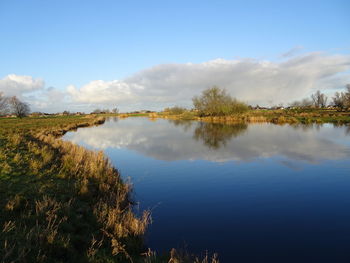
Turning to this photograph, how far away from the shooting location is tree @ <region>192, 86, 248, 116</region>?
230ft

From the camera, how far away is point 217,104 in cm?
7312

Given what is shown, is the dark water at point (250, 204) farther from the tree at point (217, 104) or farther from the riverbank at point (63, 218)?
the tree at point (217, 104)

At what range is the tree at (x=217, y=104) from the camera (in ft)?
230

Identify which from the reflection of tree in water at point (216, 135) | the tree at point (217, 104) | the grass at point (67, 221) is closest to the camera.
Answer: the grass at point (67, 221)

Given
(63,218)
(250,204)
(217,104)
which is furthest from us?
(217,104)

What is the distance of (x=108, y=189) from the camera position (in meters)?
10.9

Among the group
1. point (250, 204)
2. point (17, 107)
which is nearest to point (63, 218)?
point (250, 204)

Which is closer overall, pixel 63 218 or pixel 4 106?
pixel 63 218

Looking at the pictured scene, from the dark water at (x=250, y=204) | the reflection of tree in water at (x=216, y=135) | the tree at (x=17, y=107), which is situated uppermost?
the tree at (x=17, y=107)

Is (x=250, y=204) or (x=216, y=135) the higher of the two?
(x=216, y=135)

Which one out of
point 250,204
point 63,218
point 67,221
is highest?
point 63,218

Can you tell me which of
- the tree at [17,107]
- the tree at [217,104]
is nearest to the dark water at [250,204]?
the tree at [217,104]

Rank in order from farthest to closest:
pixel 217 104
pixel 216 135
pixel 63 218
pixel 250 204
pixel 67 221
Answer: pixel 217 104 < pixel 216 135 < pixel 250 204 < pixel 67 221 < pixel 63 218

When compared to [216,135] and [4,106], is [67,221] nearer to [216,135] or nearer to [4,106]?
[216,135]
